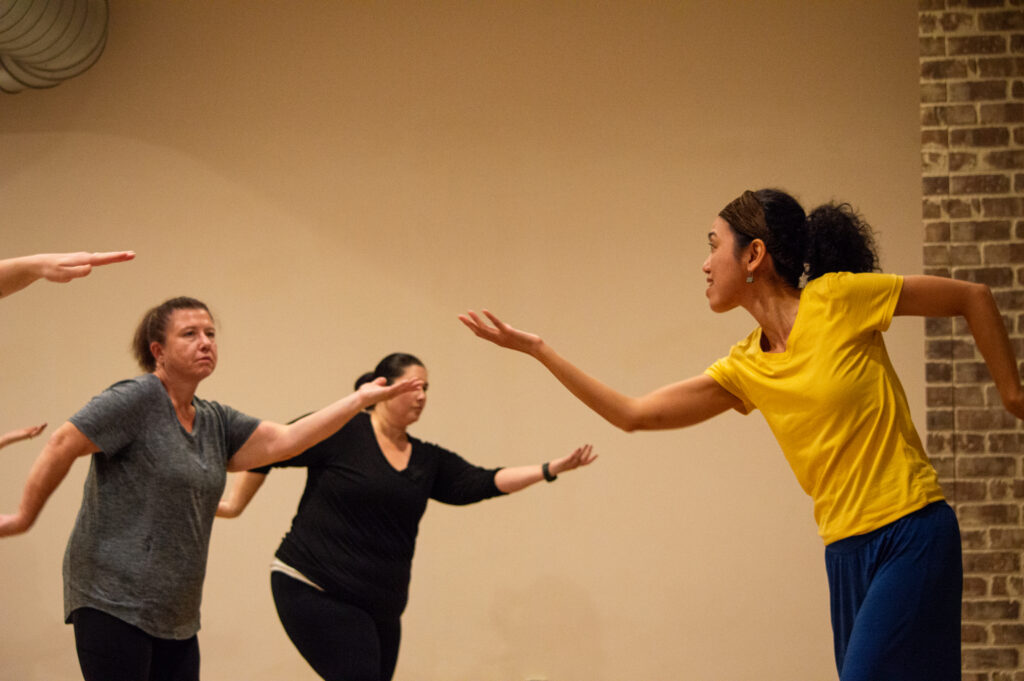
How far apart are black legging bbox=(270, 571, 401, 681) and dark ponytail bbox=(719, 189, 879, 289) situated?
1.70 meters

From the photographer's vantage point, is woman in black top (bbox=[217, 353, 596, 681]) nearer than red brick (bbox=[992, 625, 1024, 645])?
Yes

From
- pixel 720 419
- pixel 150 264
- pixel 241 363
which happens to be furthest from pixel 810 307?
pixel 150 264

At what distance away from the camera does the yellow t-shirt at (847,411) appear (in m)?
1.85

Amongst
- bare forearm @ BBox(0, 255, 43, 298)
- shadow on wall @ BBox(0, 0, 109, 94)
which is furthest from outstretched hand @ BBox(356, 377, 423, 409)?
shadow on wall @ BBox(0, 0, 109, 94)

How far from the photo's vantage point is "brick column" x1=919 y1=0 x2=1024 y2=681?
3.37 metres

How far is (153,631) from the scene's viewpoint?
7.73 feet

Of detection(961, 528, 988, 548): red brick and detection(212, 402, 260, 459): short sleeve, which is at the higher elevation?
detection(212, 402, 260, 459): short sleeve

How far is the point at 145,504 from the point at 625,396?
4.00ft

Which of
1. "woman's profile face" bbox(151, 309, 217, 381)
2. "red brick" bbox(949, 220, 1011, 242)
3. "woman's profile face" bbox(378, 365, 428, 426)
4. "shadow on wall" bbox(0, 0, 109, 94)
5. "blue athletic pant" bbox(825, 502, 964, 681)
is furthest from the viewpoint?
"shadow on wall" bbox(0, 0, 109, 94)

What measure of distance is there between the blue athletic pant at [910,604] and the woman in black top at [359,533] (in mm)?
1633

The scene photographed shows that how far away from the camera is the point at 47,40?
4.17 m

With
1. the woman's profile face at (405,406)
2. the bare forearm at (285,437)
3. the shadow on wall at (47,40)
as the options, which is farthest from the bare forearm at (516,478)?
the shadow on wall at (47,40)

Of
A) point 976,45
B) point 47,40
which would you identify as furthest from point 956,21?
point 47,40

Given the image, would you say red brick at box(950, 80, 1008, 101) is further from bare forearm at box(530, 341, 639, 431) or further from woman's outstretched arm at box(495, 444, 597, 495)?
bare forearm at box(530, 341, 639, 431)
